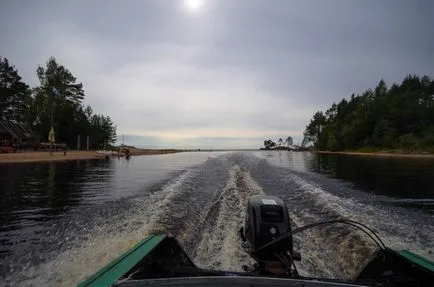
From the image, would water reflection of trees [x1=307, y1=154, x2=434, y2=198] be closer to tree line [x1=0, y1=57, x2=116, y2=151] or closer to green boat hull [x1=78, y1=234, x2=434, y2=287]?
green boat hull [x1=78, y1=234, x2=434, y2=287]

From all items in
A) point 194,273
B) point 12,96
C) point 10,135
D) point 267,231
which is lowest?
point 194,273

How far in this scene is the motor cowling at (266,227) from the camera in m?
4.18

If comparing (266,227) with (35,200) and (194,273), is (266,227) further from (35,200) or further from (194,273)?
(35,200)

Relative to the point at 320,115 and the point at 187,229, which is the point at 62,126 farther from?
the point at 320,115

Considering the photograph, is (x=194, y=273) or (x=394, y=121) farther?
(x=394, y=121)

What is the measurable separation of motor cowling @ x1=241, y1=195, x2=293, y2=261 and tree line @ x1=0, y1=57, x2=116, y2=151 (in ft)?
200

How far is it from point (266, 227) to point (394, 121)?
Result: 283 ft

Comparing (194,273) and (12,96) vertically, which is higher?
(12,96)

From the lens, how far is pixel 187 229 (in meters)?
6.95

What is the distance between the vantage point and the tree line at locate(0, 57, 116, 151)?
62344 mm

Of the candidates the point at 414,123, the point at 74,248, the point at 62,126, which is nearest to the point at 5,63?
the point at 62,126

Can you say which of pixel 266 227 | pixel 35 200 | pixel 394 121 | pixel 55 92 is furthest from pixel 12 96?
pixel 394 121

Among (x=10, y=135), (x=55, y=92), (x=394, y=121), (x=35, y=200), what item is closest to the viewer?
(x=35, y=200)

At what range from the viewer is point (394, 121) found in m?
80.7
